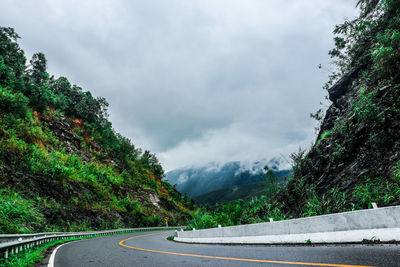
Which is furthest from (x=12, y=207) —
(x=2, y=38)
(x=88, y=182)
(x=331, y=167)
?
(x=2, y=38)

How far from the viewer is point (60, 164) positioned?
118 ft

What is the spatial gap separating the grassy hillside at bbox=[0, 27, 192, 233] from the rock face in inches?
682

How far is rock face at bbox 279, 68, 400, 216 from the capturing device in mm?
11483

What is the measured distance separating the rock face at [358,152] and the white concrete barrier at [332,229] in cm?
312

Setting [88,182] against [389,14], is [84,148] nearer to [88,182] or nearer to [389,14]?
[88,182]

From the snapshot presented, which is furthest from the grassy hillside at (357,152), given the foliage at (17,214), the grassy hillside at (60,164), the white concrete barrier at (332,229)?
the grassy hillside at (60,164)

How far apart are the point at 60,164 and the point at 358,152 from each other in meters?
35.5

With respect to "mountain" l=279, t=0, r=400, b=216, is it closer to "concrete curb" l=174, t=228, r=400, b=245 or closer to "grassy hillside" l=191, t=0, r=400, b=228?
"grassy hillside" l=191, t=0, r=400, b=228

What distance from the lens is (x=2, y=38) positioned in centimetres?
4300

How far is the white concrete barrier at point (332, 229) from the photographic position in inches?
232

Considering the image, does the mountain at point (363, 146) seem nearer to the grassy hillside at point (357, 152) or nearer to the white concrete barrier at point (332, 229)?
the grassy hillside at point (357, 152)

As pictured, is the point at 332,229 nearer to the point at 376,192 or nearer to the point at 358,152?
the point at 376,192

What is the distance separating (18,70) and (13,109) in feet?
39.7

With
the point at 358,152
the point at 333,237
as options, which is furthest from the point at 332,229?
the point at 358,152
